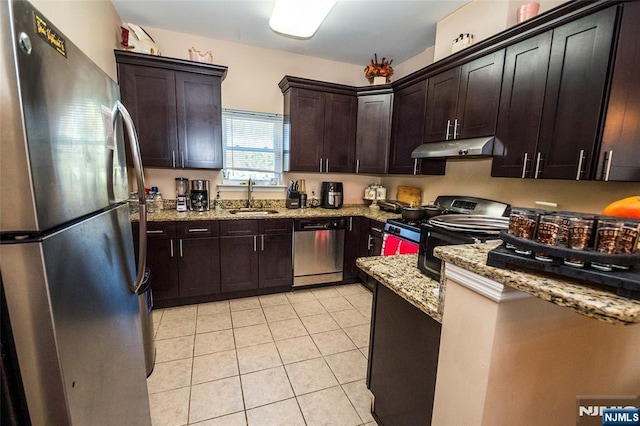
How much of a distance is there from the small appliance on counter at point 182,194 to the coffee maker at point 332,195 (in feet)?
5.44

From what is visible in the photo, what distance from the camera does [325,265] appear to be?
3.26m

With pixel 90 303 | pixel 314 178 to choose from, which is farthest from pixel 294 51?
pixel 90 303

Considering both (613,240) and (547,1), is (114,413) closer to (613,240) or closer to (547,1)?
(613,240)

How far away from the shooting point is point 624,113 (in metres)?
1.46

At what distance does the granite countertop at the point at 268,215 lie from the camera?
2.61 meters

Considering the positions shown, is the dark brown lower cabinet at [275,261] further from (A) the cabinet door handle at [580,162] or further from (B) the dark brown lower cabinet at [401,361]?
(A) the cabinet door handle at [580,162]

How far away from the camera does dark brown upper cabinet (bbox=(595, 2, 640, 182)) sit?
141cm

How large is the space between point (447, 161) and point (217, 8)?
2.70m

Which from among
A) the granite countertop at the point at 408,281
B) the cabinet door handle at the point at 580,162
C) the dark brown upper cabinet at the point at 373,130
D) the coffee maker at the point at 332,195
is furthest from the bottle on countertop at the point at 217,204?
the cabinet door handle at the point at 580,162

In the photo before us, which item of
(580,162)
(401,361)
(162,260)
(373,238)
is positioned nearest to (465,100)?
(580,162)

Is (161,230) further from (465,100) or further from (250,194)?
(465,100)

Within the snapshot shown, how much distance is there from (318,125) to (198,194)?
1.63 m

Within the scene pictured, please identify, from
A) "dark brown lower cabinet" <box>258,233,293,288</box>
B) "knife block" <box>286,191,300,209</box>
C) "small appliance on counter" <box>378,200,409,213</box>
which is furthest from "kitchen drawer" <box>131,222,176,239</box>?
"small appliance on counter" <box>378,200,409,213</box>

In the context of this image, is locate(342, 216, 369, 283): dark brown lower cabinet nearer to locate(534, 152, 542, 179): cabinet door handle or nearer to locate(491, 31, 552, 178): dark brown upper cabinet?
locate(491, 31, 552, 178): dark brown upper cabinet
